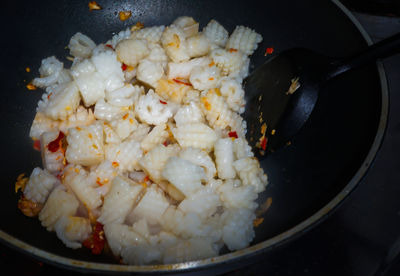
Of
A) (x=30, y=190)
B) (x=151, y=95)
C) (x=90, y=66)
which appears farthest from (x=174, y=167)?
(x=90, y=66)

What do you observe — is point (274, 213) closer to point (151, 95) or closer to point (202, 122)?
point (202, 122)

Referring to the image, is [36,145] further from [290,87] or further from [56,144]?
[290,87]

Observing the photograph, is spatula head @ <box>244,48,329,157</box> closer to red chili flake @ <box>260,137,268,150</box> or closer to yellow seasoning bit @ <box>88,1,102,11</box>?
red chili flake @ <box>260,137,268,150</box>

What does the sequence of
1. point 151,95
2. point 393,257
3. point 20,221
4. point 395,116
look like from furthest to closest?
point 395,116, point 151,95, point 393,257, point 20,221

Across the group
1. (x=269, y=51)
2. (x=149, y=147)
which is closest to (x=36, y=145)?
(x=149, y=147)

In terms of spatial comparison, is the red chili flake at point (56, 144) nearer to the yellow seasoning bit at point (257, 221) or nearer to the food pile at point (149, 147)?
the food pile at point (149, 147)

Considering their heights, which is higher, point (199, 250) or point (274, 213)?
point (199, 250)

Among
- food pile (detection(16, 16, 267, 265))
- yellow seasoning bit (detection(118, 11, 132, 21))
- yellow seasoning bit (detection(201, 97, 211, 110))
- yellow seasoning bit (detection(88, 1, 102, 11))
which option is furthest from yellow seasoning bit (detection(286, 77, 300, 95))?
yellow seasoning bit (detection(88, 1, 102, 11))
